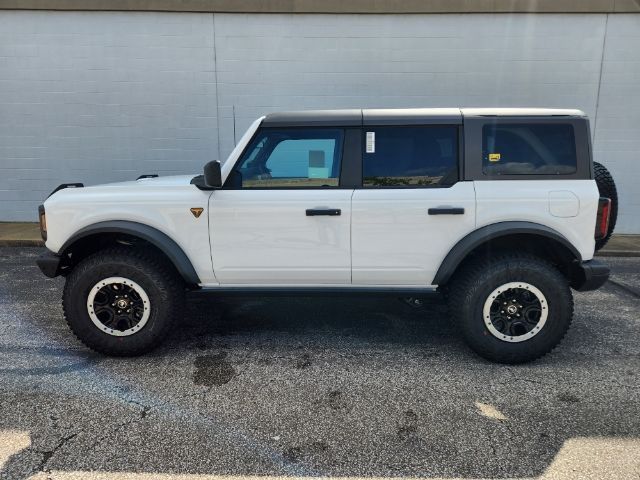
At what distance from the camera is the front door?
3.37 m

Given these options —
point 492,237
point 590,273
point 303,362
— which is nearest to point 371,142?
point 492,237

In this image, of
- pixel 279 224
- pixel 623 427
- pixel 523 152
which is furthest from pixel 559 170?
pixel 279 224

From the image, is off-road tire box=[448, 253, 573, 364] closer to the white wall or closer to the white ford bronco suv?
the white ford bronco suv

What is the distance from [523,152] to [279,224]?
188cm

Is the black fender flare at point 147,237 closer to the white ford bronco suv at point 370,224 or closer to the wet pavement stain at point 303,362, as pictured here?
the white ford bronco suv at point 370,224

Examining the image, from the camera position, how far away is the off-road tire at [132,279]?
→ 344 centimetres

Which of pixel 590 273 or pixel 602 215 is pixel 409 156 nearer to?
pixel 602 215

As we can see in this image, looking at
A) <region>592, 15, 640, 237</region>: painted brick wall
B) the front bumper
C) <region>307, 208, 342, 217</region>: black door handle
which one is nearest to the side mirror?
<region>307, 208, 342, 217</region>: black door handle

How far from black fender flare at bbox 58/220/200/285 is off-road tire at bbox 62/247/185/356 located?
17cm

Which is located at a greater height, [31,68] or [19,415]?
[31,68]

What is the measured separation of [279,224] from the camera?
338cm

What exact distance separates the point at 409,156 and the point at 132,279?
7.54 feet

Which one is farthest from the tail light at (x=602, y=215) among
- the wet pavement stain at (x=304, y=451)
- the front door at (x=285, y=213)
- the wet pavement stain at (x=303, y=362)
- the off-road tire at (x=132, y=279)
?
the off-road tire at (x=132, y=279)

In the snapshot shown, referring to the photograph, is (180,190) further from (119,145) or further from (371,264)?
(119,145)
